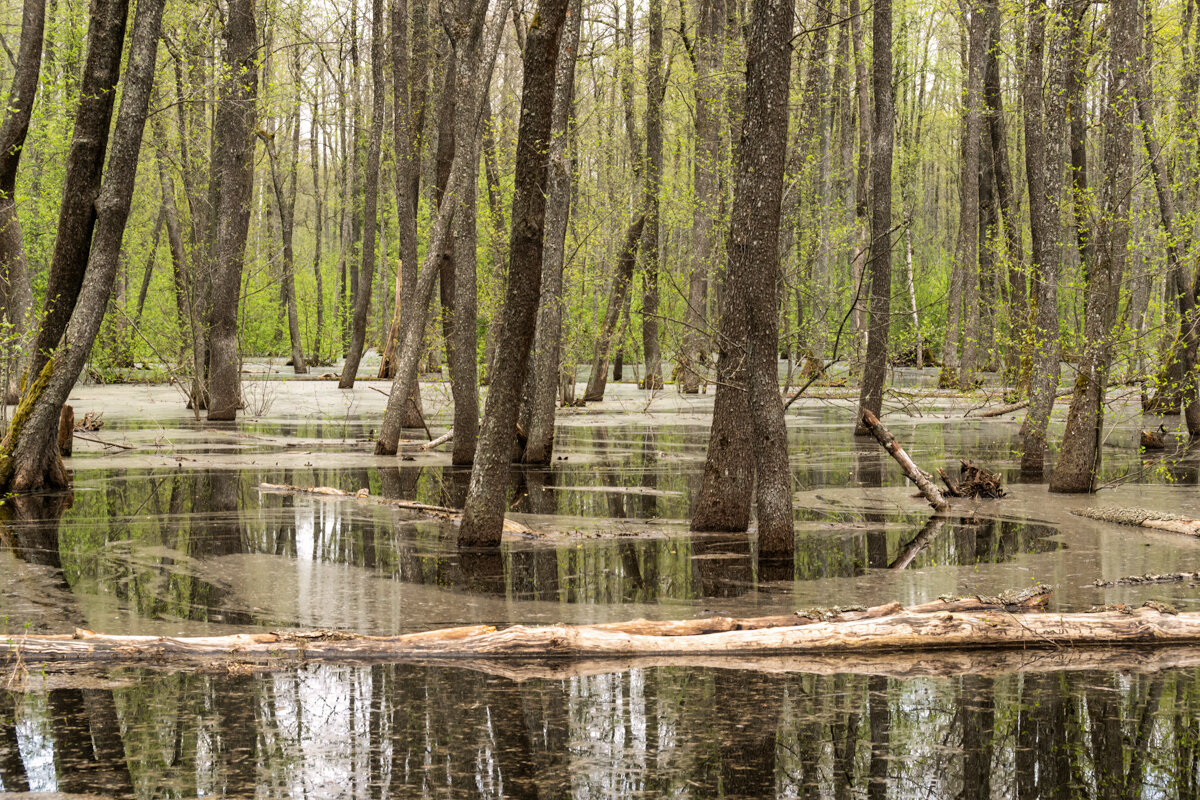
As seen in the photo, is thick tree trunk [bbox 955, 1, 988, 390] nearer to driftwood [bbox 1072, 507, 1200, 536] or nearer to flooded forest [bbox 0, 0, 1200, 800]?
flooded forest [bbox 0, 0, 1200, 800]

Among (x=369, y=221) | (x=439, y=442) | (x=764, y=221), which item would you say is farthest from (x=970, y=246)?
(x=764, y=221)

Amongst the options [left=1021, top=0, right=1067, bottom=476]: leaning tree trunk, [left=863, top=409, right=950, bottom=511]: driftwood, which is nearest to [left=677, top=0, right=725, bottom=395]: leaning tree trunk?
[left=1021, top=0, right=1067, bottom=476]: leaning tree trunk

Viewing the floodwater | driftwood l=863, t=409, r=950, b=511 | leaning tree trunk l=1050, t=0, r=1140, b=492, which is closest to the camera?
the floodwater

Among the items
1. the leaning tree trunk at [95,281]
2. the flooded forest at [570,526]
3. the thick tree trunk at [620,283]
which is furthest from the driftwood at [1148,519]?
the thick tree trunk at [620,283]

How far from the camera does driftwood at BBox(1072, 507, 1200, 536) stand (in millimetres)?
9984

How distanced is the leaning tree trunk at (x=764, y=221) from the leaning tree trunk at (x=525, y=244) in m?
1.56

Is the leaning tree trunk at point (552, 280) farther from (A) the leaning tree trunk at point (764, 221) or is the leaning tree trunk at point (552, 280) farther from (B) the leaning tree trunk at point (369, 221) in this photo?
(B) the leaning tree trunk at point (369, 221)

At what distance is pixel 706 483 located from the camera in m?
10.0

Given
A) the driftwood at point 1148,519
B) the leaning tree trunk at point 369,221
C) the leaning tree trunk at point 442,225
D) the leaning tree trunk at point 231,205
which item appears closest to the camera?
the driftwood at point 1148,519

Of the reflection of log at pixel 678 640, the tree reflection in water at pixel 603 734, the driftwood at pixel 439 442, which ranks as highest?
the driftwood at pixel 439 442

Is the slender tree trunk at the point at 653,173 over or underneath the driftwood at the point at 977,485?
over

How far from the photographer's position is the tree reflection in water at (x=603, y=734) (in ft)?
13.9

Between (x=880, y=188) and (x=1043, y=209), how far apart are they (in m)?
4.01

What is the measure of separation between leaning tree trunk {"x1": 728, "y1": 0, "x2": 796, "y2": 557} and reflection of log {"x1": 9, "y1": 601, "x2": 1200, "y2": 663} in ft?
7.41
